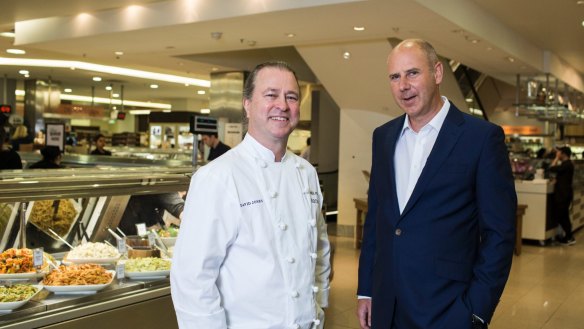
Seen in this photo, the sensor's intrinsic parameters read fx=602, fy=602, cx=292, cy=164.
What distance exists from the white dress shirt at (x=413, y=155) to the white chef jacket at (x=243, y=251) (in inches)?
19.7

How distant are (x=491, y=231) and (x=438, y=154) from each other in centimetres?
31

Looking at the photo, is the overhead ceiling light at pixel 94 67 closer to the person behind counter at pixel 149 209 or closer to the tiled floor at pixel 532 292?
the tiled floor at pixel 532 292

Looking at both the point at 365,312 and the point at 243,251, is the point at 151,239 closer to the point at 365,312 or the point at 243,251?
the point at 365,312

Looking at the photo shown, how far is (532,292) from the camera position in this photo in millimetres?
6570

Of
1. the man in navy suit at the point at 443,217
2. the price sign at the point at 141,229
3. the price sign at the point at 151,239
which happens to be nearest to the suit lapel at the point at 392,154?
the man in navy suit at the point at 443,217

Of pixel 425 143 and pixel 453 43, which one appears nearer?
→ pixel 425 143

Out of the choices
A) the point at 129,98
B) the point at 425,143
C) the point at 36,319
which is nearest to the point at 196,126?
the point at 36,319

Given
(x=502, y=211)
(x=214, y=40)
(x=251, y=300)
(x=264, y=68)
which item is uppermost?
(x=214, y=40)

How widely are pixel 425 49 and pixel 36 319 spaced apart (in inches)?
78.0

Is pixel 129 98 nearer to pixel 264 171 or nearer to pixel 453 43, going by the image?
pixel 453 43

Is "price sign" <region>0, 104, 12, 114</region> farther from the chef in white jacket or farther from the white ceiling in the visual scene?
the chef in white jacket

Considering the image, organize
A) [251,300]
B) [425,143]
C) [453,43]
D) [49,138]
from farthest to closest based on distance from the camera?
1. [49,138]
2. [453,43]
3. [425,143]
4. [251,300]

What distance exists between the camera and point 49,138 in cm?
932

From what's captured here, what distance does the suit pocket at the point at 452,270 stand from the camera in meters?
2.03
